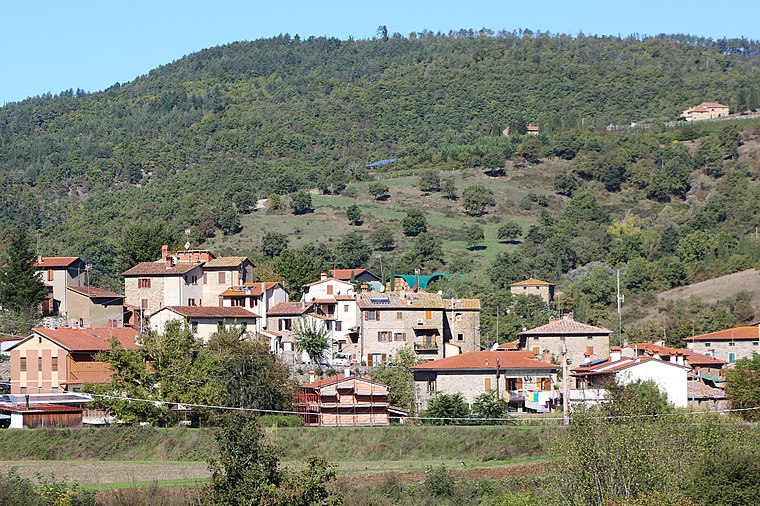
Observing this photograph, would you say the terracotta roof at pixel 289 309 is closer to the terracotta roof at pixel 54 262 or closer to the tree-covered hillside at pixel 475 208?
the tree-covered hillside at pixel 475 208

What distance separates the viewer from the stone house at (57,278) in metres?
80.9

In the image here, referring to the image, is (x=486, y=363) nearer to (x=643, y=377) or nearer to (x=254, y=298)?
(x=643, y=377)

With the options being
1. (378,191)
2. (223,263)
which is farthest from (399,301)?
(378,191)

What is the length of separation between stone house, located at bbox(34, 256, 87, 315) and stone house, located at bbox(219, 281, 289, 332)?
958 centimetres

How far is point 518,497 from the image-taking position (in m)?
43.9

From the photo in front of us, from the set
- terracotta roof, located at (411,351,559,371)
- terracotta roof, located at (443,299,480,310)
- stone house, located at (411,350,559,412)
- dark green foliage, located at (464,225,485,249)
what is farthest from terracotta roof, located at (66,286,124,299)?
dark green foliage, located at (464,225,485,249)

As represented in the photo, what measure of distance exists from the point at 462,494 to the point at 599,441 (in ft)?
27.2

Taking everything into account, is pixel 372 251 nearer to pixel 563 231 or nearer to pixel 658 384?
pixel 563 231

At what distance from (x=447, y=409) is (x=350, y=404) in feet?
14.5

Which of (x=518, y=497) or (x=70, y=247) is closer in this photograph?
(x=518, y=497)

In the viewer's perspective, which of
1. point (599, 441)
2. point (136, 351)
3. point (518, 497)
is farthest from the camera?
point (136, 351)

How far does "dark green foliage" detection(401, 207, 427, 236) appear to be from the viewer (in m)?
147

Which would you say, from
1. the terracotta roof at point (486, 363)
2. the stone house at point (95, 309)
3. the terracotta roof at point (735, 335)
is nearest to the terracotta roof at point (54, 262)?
the stone house at point (95, 309)

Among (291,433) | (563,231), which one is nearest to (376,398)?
(291,433)
